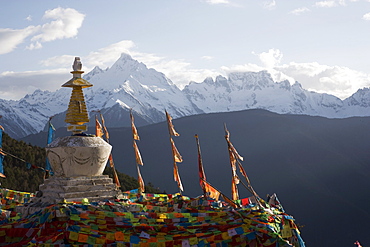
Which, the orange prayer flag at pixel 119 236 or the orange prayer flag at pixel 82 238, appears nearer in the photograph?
the orange prayer flag at pixel 82 238

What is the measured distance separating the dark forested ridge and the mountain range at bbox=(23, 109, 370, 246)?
34.1 meters

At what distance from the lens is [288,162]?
99.2m

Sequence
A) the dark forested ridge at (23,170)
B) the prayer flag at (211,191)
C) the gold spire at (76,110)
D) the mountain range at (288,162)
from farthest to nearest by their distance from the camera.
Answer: the mountain range at (288,162) → the dark forested ridge at (23,170) → the gold spire at (76,110) → the prayer flag at (211,191)

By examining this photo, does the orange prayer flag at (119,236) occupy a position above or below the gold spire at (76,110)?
below

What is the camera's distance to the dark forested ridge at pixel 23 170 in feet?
102

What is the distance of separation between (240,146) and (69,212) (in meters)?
104

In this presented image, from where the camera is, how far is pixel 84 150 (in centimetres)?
1545

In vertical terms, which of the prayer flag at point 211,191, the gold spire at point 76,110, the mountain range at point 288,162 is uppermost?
the gold spire at point 76,110

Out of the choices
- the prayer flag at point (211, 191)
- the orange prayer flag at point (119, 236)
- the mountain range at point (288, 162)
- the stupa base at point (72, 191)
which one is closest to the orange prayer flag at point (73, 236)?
the orange prayer flag at point (119, 236)

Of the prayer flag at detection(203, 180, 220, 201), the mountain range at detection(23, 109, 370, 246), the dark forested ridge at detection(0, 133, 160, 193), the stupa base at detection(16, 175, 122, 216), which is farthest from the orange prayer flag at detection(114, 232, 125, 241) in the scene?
the mountain range at detection(23, 109, 370, 246)

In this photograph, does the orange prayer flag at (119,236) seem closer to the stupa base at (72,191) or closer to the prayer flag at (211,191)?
the stupa base at (72,191)

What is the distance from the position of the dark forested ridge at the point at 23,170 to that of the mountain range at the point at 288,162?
3406cm

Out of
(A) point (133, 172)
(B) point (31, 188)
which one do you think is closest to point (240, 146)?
(A) point (133, 172)

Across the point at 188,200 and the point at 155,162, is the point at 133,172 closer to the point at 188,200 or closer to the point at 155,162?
the point at 155,162
